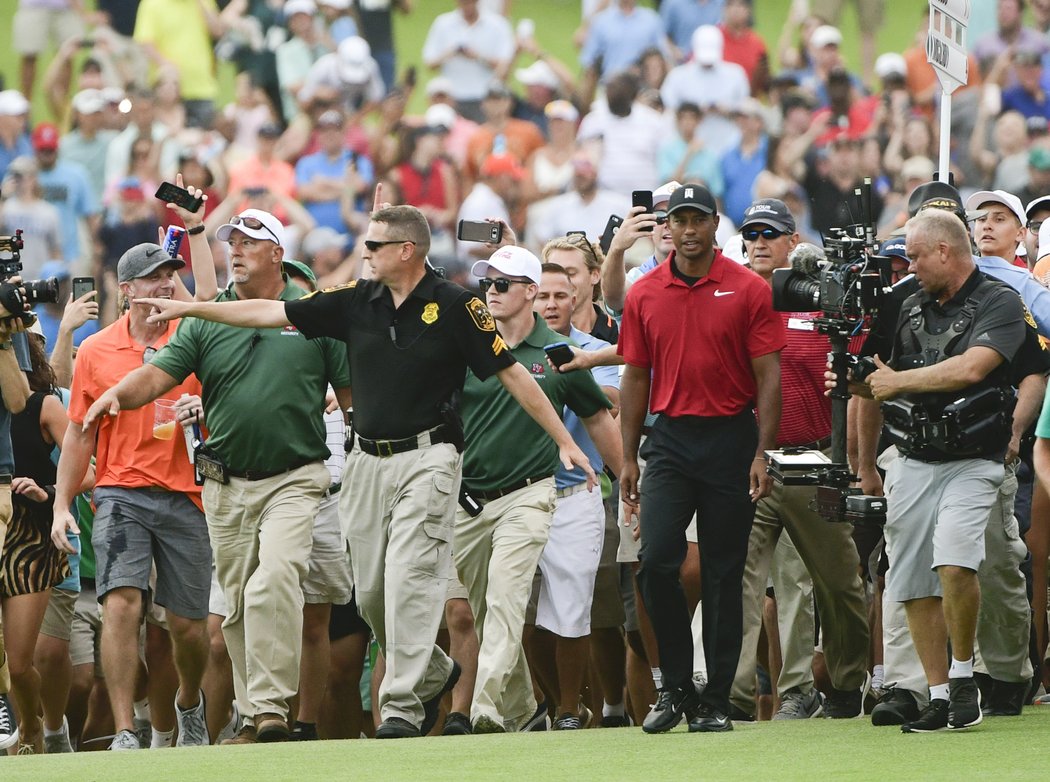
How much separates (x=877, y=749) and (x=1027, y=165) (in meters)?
11.3

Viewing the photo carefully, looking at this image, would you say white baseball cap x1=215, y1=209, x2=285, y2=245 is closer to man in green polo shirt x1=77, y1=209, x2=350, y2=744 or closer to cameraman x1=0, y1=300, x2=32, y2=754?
man in green polo shirt x1=77, y1=209, x2=350, y2=744

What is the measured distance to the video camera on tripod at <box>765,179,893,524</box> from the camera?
794 centimetres

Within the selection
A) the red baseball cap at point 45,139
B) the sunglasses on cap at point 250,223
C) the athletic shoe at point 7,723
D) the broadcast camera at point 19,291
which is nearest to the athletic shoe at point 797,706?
the sunglasses on cap at point 250,223

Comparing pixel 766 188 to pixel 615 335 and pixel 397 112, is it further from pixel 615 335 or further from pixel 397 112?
pixel 615 335

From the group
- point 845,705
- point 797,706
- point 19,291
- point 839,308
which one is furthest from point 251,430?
point 845,705

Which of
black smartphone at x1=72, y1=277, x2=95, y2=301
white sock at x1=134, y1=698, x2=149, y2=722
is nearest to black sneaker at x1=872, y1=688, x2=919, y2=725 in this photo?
white sock at x1=134, y1=698, x2=149, y2=722

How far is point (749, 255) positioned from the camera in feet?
31.7

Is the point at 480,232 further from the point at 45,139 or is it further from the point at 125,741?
the point at 45,139

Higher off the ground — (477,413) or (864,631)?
(477,413)

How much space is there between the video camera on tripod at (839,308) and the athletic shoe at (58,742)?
4.22 m

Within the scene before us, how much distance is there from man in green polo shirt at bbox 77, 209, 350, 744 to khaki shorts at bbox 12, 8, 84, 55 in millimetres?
12483

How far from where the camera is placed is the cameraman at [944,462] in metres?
7.79

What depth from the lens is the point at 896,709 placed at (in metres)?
8.27

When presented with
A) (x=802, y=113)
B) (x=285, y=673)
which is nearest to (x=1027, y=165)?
(x=802, y=113)
